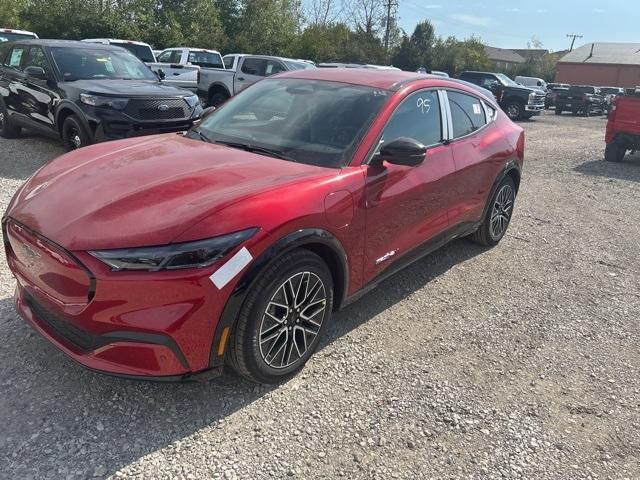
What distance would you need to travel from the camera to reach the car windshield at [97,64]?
773 centimetres

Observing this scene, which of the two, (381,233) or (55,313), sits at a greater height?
(381,233)

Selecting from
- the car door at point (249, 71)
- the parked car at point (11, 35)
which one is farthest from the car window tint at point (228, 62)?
the parked car at point (11, 35)

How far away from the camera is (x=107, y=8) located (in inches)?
1048

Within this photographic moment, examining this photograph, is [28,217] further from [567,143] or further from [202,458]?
[567,143]

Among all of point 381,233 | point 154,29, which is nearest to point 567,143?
point 381,233

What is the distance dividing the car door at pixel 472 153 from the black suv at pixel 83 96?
4.52 m

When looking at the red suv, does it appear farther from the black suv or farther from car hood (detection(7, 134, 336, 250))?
the black suv

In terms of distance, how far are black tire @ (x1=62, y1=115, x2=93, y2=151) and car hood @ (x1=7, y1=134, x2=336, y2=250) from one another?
3.97 metres

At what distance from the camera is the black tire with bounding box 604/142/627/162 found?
1121 centimetres

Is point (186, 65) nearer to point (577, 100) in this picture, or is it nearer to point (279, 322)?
point (279, 322)

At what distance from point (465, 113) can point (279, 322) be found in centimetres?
273

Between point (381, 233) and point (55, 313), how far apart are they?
1895 mm

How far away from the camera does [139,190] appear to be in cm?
269

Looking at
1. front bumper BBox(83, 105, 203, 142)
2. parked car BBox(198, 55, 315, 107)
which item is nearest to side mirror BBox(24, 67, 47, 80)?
front bumper BBox(83, 105, 203, 142)
